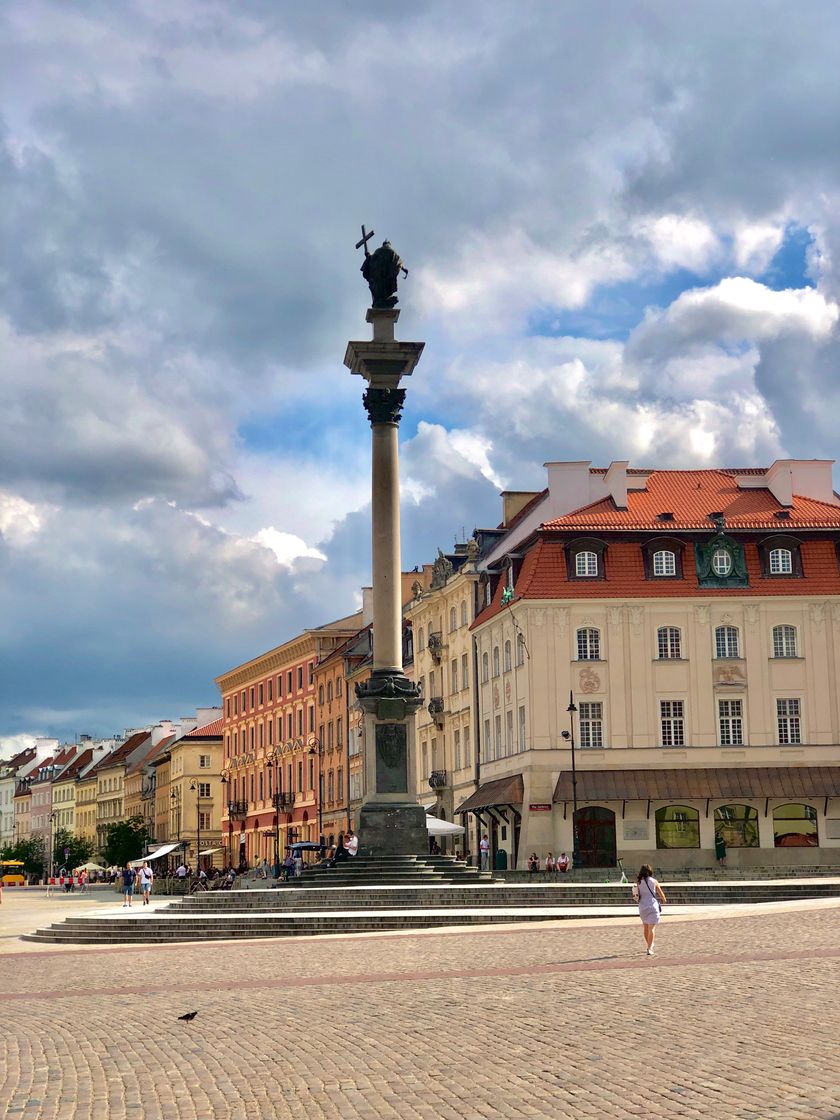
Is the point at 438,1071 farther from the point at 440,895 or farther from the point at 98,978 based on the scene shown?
the point at 440,895

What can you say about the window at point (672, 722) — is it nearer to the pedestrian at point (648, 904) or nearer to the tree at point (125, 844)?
the pedestrian at point (648, 904)

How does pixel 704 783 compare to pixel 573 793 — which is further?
pixel 704 783

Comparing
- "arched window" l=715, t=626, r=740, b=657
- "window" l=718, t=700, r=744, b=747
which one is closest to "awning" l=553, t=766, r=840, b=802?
"window" l=718, t=700, r=744, b=747

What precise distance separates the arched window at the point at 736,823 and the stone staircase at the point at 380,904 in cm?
2424

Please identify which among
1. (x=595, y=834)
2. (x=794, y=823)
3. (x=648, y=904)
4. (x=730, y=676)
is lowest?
(x=648, y=904)

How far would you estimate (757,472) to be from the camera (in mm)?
76750

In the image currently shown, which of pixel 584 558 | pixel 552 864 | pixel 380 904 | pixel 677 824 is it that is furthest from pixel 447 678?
pixel 380 904

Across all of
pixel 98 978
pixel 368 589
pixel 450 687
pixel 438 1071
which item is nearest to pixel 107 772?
pixel 368 589

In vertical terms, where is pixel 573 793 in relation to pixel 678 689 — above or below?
below

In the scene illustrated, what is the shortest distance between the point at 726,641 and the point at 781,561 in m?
4.25

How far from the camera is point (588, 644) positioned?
6969 centimetres

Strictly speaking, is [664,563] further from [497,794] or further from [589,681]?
[497,794]

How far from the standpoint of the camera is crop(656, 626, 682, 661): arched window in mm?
69562

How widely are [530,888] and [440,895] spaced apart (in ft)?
8.38
